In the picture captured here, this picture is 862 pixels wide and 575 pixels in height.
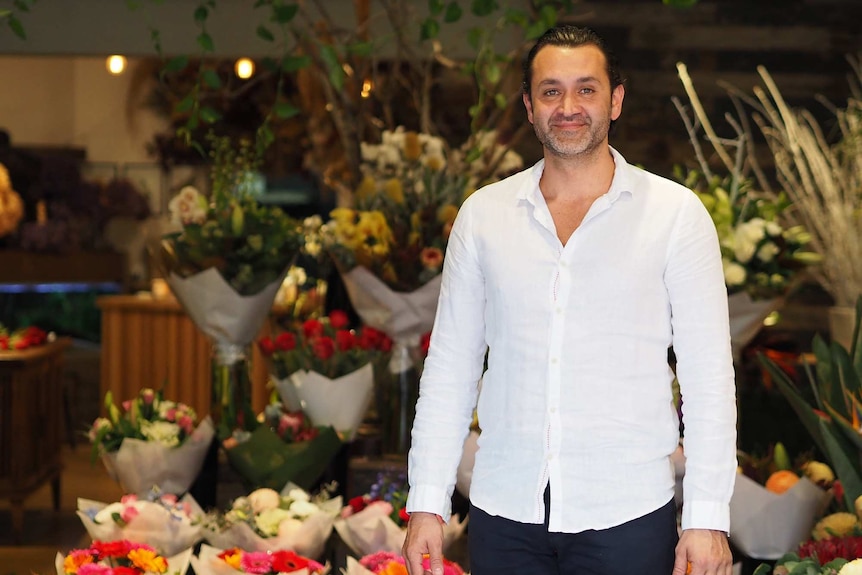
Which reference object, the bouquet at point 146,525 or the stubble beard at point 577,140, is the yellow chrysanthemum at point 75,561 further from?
the stubble beard at point 577,140

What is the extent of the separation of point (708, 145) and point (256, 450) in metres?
2.56

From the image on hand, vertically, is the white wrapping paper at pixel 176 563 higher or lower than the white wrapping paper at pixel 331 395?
lower

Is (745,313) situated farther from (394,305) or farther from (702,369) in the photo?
(702,369)

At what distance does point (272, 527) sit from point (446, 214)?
3.35 feet

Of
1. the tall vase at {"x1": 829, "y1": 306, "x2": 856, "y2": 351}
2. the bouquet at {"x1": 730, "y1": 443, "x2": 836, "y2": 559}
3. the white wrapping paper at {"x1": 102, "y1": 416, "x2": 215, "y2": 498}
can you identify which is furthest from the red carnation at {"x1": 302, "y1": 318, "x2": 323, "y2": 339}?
the tall vase at {"x1": 829, "y1": 306, "x2": 856, "y2": 351}

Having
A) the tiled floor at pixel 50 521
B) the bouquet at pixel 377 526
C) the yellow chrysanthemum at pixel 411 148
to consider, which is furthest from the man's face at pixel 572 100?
the tiled floor at pixel 50 521

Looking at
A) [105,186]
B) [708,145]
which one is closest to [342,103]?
[708,145]

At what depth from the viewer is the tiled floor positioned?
4043 millimetres

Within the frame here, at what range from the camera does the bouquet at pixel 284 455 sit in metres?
2.91

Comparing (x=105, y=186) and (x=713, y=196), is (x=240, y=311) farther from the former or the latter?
(x=105, y=186)

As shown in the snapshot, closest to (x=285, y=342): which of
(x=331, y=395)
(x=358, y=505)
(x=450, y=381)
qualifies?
(x=331, y=395)

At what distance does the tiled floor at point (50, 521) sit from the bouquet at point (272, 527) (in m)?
1.26

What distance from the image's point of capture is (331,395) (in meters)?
3.04

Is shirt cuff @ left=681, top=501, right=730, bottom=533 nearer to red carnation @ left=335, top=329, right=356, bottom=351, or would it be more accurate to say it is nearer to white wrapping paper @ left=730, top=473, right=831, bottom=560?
white wrapping paper @ left=730, top=473, right=831, bottom=560
